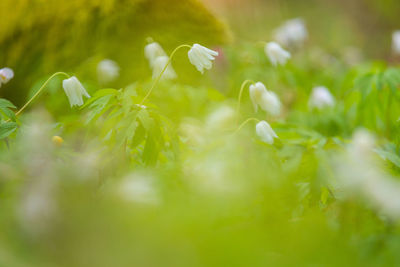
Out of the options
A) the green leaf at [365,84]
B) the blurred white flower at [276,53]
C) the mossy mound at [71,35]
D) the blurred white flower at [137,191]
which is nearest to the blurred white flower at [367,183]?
the blurred white flower at [137,191]

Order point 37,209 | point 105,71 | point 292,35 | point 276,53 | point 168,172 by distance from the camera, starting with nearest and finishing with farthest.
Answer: point 37,209
point 168,172
point 276,53
point 105,71
point 292,35

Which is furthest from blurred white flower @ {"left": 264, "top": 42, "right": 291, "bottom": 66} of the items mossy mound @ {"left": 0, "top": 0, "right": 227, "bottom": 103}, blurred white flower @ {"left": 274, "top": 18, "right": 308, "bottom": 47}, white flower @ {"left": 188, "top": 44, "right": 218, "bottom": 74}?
blurred white flower @ {"left": 274, "top": 18, "right": 308, "bottom": 47}

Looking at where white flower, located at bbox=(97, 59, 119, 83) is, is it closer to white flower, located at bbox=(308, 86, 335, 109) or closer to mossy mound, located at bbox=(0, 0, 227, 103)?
mossy mound, located at bbox=(0, 0, 227, 103)

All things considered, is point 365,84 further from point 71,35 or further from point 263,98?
point 71,35

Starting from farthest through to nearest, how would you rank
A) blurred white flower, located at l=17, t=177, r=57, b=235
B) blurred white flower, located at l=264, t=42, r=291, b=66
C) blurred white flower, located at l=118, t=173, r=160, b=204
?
blurred white flower, located at l=264, t=42, r=291, b=66
blurred white flower, located at l=118, t=173, r=160, b=204
blurred white flower, located at l=17, t=177, r=57, b=235

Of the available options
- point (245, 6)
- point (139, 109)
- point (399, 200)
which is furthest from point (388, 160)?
point (245, 6)

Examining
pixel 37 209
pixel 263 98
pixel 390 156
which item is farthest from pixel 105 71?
pixel 37 209

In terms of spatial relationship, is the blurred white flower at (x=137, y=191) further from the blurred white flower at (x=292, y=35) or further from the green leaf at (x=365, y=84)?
the blurred white flower at (x=292, y=35)

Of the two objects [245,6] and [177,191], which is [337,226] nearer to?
[177,191]
